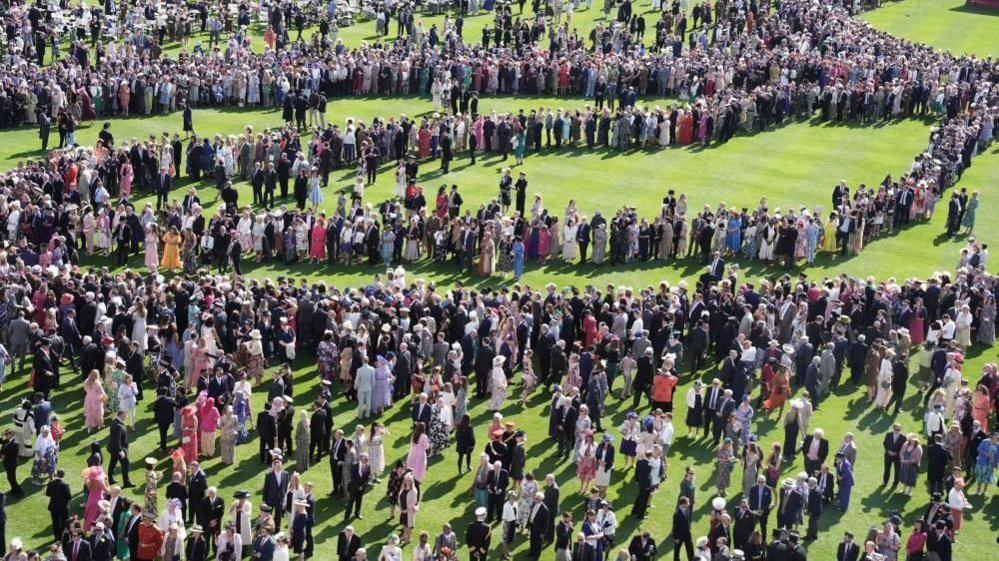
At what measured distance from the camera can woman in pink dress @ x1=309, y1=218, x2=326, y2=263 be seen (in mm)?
39438

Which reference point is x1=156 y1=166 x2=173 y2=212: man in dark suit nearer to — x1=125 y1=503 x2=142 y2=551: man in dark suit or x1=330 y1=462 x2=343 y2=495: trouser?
x1=330 y1=462 x2=343 y2=495: trouser

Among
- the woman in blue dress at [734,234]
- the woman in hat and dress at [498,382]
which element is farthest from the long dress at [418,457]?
the woman in blue dress at [734,234]

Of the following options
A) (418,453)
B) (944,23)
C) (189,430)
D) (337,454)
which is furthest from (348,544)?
(944,23)

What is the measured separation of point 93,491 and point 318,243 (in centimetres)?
1446

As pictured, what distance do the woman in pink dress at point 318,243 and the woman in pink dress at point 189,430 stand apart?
445 inches

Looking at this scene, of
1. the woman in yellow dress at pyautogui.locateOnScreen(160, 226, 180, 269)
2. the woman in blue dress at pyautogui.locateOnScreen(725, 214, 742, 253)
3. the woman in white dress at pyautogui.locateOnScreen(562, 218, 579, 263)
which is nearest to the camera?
the woman in yellow dress at pyautogui.locateOnScreen(160, 226, 180, 269)

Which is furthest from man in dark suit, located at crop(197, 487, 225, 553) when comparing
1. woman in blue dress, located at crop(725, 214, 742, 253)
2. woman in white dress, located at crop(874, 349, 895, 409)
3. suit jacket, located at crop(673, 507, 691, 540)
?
woman in blue dress, located at crop(725, 214, 742, 253)

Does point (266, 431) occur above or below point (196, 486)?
above

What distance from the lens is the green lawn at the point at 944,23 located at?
70812 mm

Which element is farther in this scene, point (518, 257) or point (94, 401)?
point (518, 257)

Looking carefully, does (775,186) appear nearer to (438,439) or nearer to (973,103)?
(973,103)

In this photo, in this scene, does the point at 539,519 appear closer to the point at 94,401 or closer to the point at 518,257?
the point at 94,401

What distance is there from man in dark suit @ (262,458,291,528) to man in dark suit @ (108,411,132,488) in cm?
315

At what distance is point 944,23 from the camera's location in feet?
249
